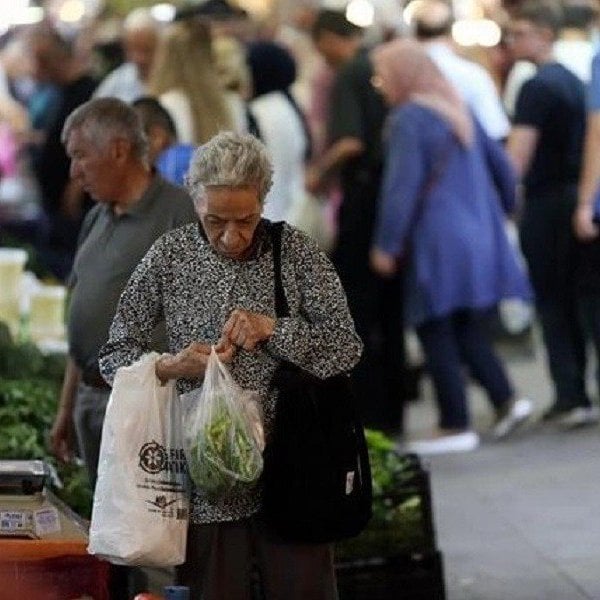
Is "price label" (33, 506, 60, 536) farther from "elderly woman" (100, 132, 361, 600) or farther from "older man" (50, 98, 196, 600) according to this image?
"older man" (50, 98, 196, 600)

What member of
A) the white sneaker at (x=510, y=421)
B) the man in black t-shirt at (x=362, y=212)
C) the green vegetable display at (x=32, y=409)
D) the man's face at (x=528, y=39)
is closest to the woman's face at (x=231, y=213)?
the green vegetable display at (x=32, y=409)

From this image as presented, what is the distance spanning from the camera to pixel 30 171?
47.1ft

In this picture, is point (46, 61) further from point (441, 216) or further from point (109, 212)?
point (109, 212)

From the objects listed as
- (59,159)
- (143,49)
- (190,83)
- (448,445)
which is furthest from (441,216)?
(59,159)

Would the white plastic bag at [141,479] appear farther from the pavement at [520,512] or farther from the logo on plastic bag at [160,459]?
the pavement at [520,512]

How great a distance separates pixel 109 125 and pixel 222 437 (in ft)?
4.99

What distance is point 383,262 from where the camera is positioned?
37.7 ft

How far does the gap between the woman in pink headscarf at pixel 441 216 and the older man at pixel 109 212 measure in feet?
14.5

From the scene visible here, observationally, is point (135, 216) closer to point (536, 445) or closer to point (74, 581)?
point (74, 581)

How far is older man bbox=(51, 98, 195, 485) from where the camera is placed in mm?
6816

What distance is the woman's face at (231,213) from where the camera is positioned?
18.7 feet

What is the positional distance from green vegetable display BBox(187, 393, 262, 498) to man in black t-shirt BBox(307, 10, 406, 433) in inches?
238

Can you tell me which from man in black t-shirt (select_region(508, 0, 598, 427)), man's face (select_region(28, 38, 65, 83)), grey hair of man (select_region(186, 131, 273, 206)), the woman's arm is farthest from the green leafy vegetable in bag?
man's face (select_region(28, 38, 65, 83))

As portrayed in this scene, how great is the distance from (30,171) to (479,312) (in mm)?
3682
